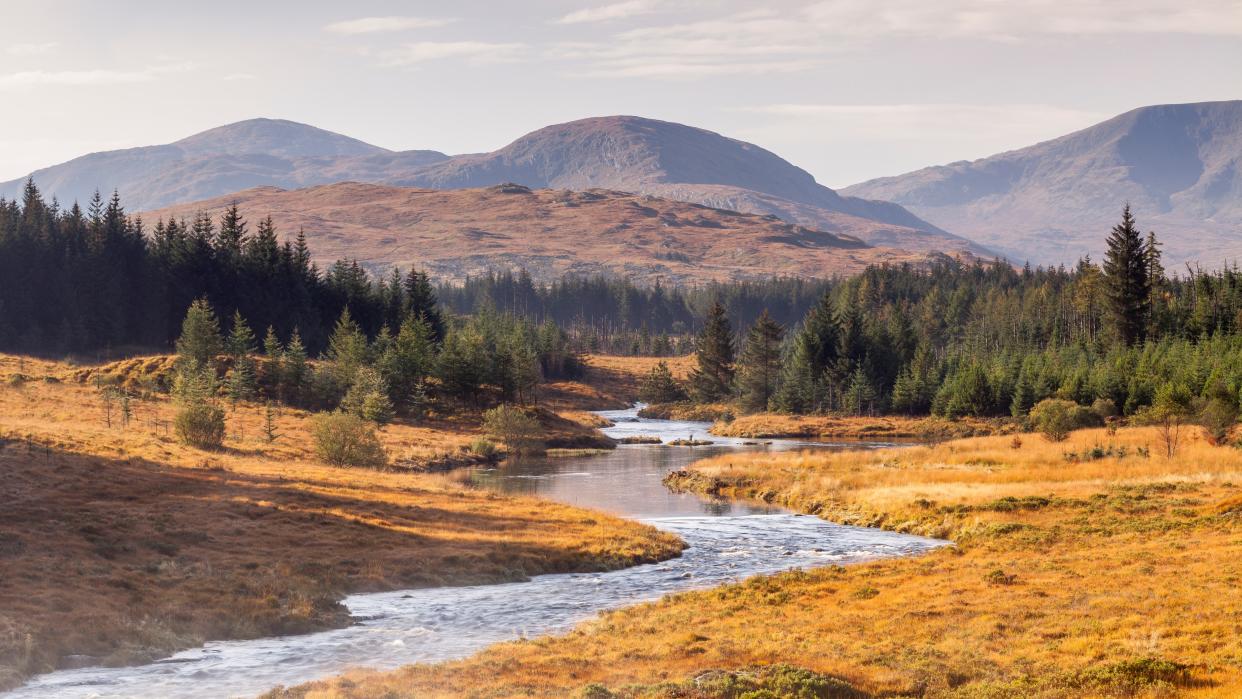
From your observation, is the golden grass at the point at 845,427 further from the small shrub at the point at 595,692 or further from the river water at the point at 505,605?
the small shrub at the point at 595,692

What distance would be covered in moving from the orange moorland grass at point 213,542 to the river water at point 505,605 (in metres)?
1.13

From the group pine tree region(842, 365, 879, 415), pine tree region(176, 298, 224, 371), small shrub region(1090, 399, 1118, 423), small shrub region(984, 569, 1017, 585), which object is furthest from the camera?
pine tree region(842, 365, 879, 415)

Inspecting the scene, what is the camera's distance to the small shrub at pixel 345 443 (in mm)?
71688

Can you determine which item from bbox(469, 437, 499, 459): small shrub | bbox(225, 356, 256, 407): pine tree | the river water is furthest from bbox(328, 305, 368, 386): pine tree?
the river water

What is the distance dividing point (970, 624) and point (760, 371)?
113 meters

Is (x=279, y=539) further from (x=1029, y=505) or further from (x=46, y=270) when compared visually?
(x=46, y=270)

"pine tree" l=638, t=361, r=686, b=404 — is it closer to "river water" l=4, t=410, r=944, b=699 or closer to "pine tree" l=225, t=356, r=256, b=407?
"pine tree" l=225, t=356, r=256, b=407

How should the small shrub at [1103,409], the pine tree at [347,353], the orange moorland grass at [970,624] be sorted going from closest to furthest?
the orange moorland grass at [970,624] < the small shrub at [1103,409] < the pine tree at [347,353]

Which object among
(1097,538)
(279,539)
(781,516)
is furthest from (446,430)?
(1097,538)

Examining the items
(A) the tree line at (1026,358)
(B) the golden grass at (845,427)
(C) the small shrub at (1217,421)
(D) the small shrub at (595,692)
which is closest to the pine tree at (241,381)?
(B) the golden grass at (845,427)

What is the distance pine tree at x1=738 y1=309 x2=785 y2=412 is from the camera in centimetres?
13800

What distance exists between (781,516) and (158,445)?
1470 inches

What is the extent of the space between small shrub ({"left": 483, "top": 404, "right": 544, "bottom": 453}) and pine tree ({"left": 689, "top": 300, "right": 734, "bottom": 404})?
180 ft

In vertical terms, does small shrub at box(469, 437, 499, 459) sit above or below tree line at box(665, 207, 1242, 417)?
below
